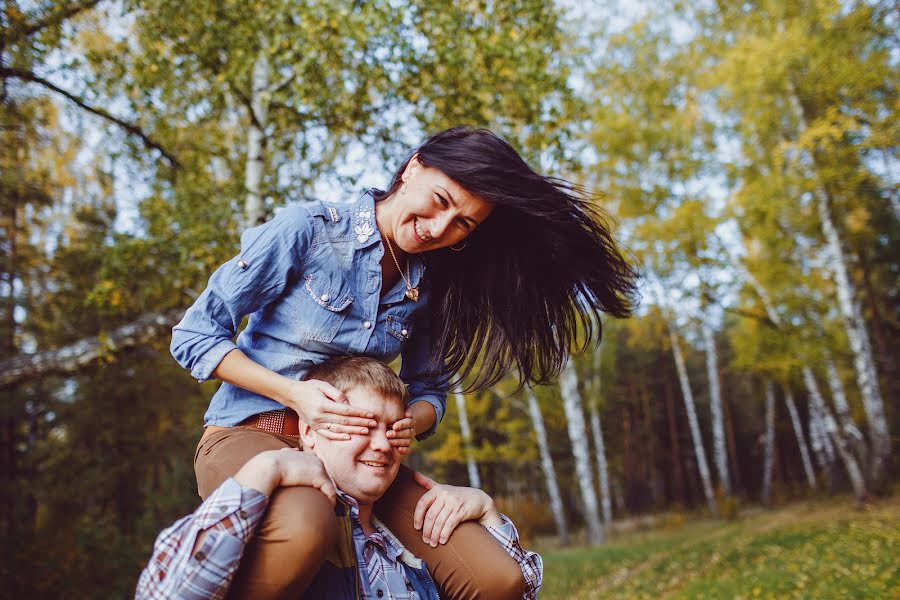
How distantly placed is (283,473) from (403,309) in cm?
92

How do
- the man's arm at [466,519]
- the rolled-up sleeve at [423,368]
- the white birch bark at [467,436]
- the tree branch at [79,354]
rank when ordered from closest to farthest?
the man's arm at [466,519], the rolled-up sleeve at [423,368], the tree branch at [79,354], the white birch bark at [467,436]

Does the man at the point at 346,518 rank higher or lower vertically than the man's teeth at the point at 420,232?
lower

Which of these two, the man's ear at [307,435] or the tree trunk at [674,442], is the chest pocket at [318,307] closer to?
the man's ear at [307,435]

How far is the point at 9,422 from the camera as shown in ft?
47.7

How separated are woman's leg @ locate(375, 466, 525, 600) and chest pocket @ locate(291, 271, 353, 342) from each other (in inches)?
25.3

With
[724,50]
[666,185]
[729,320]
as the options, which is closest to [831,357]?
[666,185]

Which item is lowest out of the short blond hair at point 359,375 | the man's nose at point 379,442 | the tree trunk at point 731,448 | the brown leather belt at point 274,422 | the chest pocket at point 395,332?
the tree trunk at point 731,448

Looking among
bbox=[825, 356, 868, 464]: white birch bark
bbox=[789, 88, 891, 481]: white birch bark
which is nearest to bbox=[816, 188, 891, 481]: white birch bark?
bbox=[789, 88, 891, 481]: white birch bark

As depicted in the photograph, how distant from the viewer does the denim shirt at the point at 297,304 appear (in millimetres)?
2016

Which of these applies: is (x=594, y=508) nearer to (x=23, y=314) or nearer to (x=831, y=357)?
(x=831, y=357)

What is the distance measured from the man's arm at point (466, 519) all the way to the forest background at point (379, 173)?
96 cm

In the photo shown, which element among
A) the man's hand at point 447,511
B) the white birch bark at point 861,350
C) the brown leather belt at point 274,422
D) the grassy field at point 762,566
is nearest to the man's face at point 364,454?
the brown leather belt at point 274,422

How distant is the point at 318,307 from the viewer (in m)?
2.19

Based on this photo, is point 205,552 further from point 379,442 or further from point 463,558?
point 463,558
